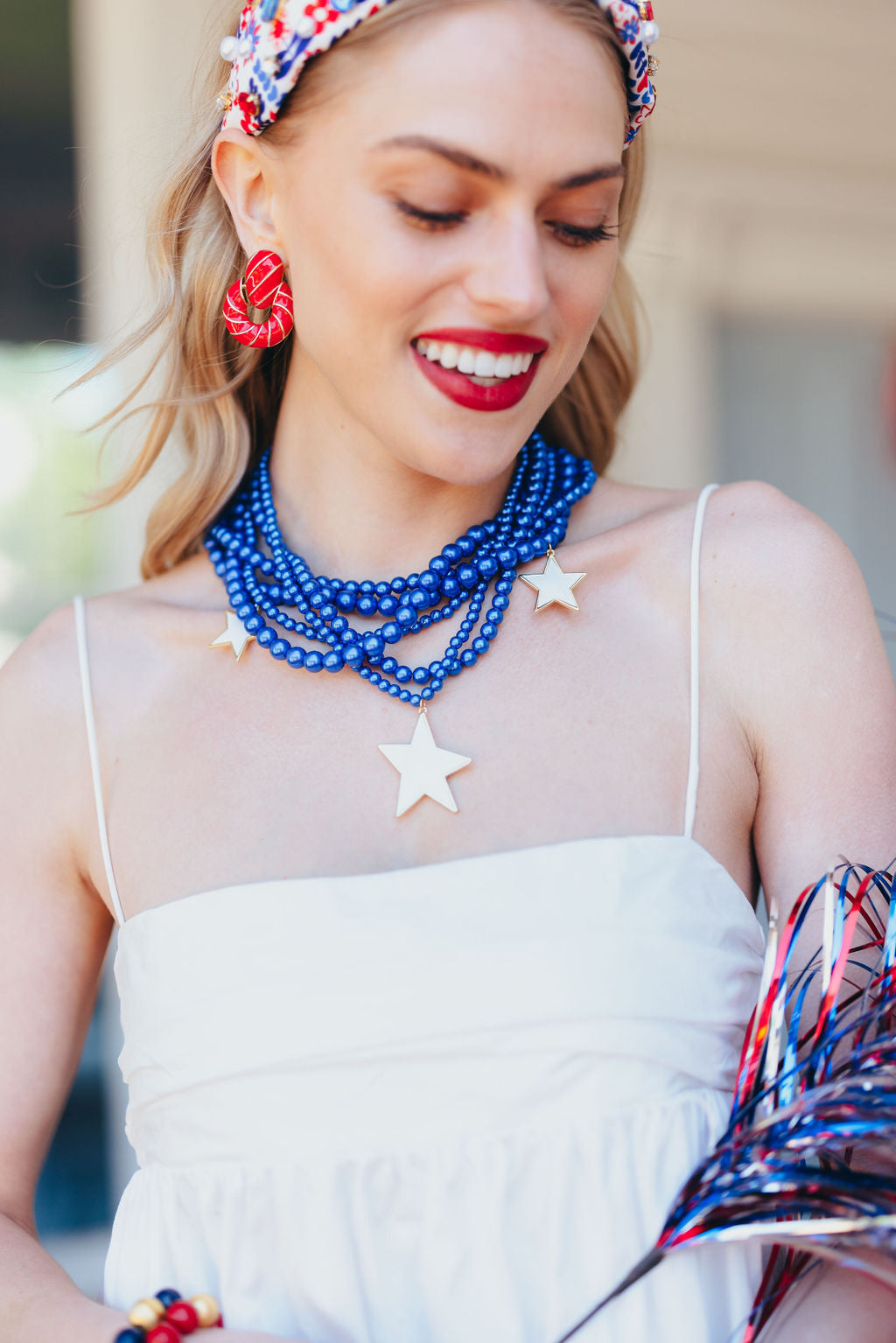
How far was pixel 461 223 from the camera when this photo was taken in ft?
3.98

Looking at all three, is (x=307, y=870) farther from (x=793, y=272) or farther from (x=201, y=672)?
(x=793, y=272)

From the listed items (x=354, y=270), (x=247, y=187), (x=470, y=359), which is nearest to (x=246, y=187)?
(x=247, y=187)

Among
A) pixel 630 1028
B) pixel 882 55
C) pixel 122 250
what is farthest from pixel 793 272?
pixel 630 1028

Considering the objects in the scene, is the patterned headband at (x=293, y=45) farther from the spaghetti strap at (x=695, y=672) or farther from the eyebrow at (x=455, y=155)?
the spaghetti strap at (x=695, y=672)

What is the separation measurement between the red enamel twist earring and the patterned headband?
14 cm

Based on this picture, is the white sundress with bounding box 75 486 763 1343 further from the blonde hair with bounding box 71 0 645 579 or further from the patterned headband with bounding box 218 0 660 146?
the patterned headband with bounding box 218 0 660 146

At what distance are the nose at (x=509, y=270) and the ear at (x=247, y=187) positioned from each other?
32 cm

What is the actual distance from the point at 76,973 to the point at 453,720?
20.3 inches

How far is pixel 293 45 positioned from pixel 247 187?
0.62 feet

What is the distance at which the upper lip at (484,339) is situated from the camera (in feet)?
4.05

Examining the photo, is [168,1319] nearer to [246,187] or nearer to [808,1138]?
[808,1138]

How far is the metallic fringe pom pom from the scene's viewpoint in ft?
2.97

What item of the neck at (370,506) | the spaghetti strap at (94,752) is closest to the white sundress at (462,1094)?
the spaghetti strap at (94,752)

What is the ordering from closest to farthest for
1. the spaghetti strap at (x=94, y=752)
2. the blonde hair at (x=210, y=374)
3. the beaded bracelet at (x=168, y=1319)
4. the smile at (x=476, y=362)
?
1. the beaded bracelet at (x=168, y=1319)
2. the smile at (x=476, y=362)
3. the spaghetti strap at (x=94, y=752)
4. the blonde hair at (x=210, y=374)
